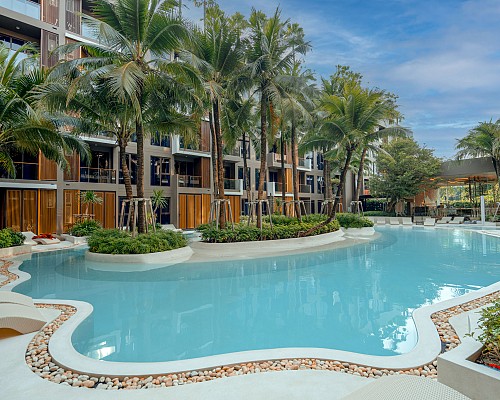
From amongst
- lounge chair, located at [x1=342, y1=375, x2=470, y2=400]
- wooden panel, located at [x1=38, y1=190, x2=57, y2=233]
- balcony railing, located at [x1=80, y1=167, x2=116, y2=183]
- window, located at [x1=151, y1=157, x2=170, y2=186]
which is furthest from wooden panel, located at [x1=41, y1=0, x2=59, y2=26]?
lounge chair, located at [x1=342, y1=375, x2=470, y2=400]

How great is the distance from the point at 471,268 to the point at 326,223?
768 centimetres

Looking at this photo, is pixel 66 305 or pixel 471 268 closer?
pixel 66 305

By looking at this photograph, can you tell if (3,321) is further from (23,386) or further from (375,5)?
(375,5)

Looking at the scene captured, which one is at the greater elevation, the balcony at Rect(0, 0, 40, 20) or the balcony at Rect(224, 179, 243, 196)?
the balcony at Rect(0, 0, 40, 20)

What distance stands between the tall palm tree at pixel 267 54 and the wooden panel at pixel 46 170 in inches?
459

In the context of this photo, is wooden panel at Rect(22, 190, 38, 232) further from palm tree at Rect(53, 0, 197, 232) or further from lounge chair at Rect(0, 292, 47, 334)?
lounge chair at Rect(0, 292, 47, 334)

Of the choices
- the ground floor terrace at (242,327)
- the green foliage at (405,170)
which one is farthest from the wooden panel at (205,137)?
the green foliage at (405,170)

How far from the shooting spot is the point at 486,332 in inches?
108

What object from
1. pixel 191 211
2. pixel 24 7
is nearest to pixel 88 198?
pixel 191 211

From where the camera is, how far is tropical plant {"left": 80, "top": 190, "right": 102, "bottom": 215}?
17.5m

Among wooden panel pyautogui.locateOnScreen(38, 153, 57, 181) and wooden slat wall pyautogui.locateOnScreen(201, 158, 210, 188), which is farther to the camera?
wooden slat wall pyautogui.locateOnScreen(201, 158, 210, 188)

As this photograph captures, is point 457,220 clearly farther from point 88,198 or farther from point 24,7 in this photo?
point 24,7

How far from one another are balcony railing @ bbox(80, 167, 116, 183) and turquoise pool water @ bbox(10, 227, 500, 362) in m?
8.25

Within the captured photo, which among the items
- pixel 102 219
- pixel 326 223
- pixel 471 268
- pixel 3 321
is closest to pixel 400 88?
pixel 326 223
